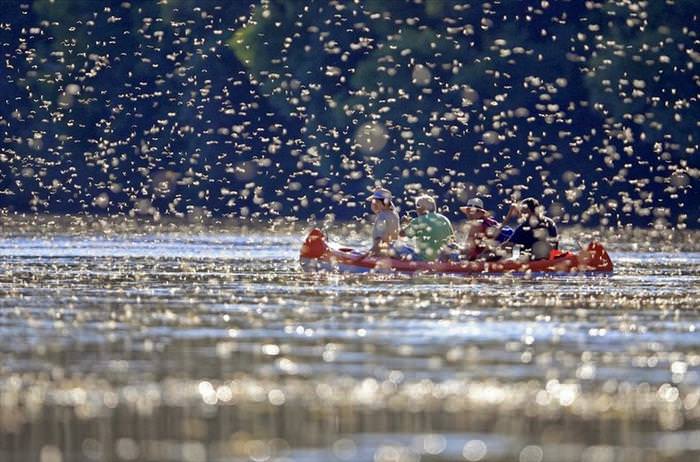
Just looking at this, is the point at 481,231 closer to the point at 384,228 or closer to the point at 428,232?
the point at 428,232

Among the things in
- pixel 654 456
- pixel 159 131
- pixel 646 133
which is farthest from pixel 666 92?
pixel 654 456

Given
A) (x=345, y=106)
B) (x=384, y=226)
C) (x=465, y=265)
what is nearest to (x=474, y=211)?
(x=465, y=265)

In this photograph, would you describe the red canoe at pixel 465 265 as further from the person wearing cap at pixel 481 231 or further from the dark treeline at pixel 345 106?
the dark treeline at pixel 345 106

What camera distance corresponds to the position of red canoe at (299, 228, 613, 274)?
34.7 metres

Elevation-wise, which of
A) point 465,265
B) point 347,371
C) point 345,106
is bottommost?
point 347,371

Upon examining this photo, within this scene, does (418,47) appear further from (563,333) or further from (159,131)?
(563,333)

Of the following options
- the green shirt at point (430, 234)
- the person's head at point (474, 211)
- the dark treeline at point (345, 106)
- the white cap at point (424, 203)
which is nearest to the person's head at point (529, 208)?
the person's head at point (474, 211)

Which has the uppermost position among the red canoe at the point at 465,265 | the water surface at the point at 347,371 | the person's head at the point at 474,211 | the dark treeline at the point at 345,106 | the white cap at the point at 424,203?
the dark treeline at the point at 345,106

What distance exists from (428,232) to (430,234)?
53 mm

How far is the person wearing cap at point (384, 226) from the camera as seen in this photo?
3603 cm

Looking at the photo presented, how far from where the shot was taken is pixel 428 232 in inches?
1409

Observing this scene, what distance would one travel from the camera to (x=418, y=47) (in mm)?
73250

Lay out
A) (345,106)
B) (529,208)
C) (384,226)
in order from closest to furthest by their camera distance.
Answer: (529,208)
(384,226)
(345,106)

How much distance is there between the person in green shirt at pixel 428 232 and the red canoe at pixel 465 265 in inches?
20.2
